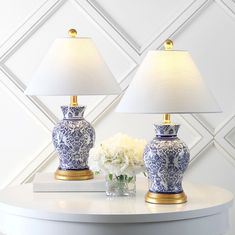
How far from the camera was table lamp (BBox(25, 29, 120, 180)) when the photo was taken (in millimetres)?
2291

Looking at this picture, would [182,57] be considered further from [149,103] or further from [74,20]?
[74,20]

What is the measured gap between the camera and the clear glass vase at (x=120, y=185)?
224 cm

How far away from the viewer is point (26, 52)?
3.00 m

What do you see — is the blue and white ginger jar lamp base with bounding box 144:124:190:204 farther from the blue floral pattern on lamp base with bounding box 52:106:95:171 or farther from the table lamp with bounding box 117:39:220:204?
the blue floral pattern on lamp base with bounding box 52:106:95:171

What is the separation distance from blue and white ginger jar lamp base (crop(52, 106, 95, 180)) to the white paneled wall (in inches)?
23.4

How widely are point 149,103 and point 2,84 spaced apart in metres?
1.13

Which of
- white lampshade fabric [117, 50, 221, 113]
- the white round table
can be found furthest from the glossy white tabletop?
white lampshade fabric [117, 50, 221, 113]

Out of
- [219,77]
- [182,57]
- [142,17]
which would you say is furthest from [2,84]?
[182,57]

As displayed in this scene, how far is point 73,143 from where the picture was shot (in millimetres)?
2365

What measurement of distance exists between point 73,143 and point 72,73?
0.23 m

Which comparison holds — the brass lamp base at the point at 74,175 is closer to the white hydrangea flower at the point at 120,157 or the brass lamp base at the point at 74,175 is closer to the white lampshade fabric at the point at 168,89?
the white hydrangea flower at the point at 120,157

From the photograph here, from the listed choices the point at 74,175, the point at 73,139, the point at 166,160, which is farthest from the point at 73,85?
the point at 166,160

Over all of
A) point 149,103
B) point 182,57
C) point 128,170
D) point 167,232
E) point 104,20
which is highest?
point 104,20

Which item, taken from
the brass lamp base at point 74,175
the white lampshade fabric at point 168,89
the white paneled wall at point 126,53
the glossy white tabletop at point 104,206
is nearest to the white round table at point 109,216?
the glossy white tabletop at point 104,206
